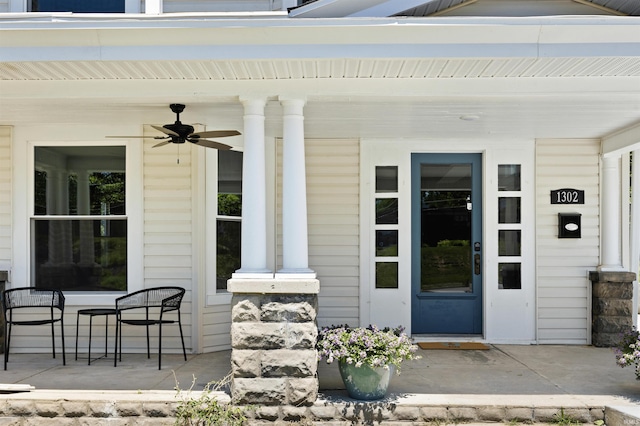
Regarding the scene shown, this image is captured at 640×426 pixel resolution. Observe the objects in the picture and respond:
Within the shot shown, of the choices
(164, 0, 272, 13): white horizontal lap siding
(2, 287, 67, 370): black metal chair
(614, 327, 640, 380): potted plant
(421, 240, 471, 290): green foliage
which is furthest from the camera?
(421, 240, 471, 290): green foliage

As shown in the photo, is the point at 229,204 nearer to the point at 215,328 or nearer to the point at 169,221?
the point at 169,221

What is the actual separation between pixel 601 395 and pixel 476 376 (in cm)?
93

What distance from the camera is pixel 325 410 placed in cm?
382

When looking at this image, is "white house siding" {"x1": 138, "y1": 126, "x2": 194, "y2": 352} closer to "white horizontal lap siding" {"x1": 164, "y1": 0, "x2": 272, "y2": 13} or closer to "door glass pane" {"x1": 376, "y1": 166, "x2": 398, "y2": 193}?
"white horizontal lap siding" {"x1": 164, "y1": 0, "x2": 272, "y2": 13}

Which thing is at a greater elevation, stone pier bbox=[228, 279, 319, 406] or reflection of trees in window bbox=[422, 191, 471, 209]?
reflection of trees in window bbox=[422, 191, 471, 209]

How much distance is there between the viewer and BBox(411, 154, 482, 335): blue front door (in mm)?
6129

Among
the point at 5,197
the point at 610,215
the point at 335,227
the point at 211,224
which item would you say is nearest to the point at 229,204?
the point at 211,224

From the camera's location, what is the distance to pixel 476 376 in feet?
15.1

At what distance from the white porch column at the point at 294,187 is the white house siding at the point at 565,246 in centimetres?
322

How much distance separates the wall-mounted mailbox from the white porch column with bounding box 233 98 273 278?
3575mm

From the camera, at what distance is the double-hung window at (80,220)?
561 cm

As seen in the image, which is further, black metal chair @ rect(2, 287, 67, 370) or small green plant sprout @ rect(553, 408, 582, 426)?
black metal chair @ rect(2, 287, 67, 370)

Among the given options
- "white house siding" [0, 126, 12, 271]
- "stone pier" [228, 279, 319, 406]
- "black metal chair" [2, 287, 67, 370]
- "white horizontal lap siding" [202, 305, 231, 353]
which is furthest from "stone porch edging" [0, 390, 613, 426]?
"white house siding" [0, 126, 12, 271]

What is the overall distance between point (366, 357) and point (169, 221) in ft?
8.76
